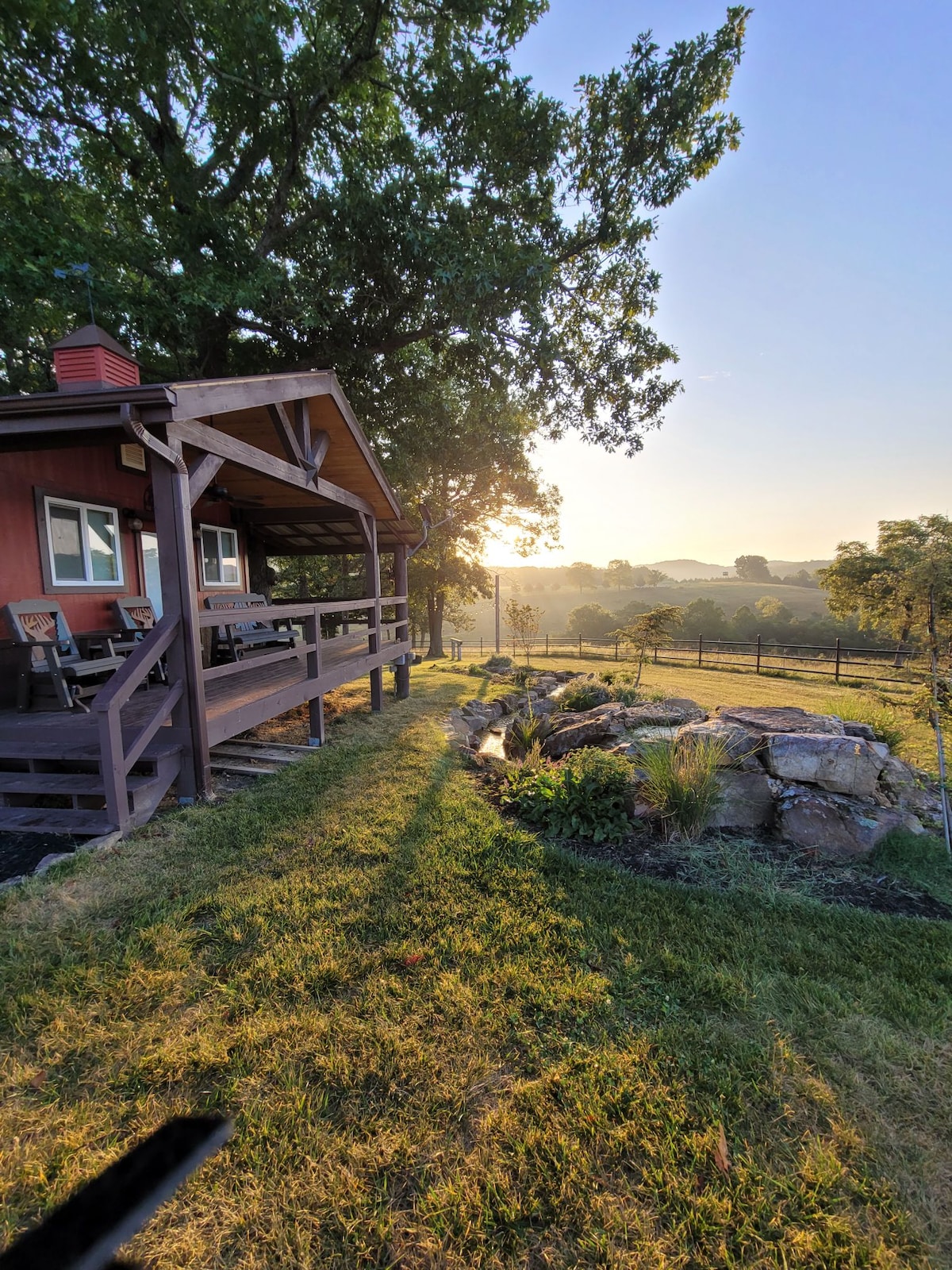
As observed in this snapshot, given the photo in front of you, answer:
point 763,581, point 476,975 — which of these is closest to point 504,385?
point 476,975

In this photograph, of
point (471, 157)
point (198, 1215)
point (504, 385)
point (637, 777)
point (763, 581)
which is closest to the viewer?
point (198, 1215)

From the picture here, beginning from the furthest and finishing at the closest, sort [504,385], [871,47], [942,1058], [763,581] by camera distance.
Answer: [763,581], [504,385], [871,47], [942,1058]

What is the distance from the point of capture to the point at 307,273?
8422 mm

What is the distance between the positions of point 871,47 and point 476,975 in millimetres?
11210

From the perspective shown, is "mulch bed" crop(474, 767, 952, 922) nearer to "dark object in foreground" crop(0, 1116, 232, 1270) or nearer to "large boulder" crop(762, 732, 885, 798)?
"large boulder" crop(762, 732, 885, 798)

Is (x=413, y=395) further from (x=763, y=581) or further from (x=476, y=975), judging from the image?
(x=763, y=581)

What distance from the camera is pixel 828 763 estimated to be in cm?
418

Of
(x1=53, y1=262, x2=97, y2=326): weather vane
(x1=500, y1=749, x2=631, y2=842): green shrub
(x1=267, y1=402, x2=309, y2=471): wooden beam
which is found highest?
(x1=53, y1=262, x2=97, y2=326): weather vane

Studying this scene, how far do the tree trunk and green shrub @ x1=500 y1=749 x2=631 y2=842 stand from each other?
1790cm

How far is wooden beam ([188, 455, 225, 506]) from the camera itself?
4.14 meters

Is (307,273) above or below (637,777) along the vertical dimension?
above

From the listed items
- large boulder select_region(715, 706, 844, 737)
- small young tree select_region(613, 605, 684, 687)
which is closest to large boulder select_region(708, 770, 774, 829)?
large boulder select_region(715, 706, 844, 737)

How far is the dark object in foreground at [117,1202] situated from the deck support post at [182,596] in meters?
2.98

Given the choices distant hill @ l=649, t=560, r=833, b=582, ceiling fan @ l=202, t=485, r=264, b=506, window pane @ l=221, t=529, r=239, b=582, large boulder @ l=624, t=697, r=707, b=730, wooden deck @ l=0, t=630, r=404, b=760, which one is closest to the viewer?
wooden deck @ l=0, t=630, r=404, b=760
